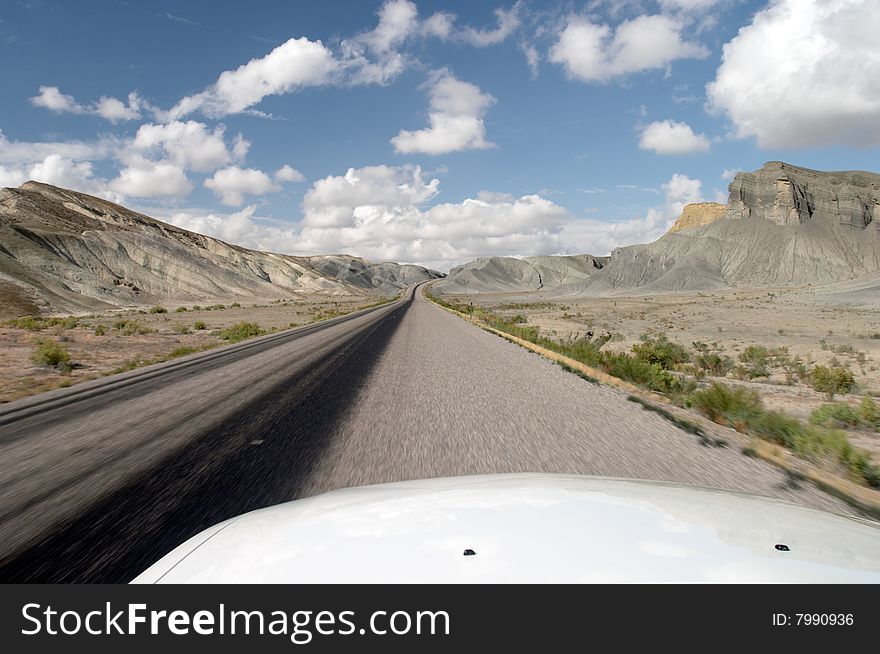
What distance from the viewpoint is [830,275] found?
315 feet

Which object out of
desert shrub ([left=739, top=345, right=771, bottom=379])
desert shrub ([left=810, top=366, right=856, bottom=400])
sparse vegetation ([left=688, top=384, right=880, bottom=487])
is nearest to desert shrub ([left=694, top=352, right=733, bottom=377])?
desert shrub ([left=739, top=345, right=771, bottom=379])

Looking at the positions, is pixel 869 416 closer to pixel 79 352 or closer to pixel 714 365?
pixel 714 365

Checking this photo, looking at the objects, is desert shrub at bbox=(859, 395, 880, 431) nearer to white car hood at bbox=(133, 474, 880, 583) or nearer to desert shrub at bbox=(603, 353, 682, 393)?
desert shrub at bbox=(603, 353, 682, 393)

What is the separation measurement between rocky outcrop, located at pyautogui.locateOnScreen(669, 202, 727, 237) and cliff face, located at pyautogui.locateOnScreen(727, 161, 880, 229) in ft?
108

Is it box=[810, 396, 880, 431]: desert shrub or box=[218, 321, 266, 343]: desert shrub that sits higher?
box=[810, 396, 880, 431]: desert shrub

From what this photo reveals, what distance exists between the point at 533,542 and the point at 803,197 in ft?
448

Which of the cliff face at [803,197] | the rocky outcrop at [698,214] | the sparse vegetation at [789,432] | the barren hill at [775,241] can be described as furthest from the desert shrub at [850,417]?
the rocky outcrop at [698,214]

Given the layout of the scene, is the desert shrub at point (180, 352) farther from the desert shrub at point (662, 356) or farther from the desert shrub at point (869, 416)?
the desert shrub at point (869, 416)

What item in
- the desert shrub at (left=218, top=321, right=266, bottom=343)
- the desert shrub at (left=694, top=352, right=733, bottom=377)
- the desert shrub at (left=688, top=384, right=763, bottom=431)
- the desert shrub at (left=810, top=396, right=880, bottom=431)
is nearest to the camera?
the desert shrub at (left=688, top=384, right=763, bottom=431)

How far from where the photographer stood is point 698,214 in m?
155

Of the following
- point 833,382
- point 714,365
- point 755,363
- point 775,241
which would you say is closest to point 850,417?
point 833,382

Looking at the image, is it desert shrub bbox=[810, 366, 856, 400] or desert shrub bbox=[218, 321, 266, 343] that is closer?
desert shrub bbox=[810, 366, 856, 400]

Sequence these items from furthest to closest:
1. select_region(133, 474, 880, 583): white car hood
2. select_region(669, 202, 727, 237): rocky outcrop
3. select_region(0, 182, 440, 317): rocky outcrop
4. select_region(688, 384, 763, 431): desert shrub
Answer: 1. select_region(669, 202, 727, 237): rocky outcrop
2. select_region(0, 182, 440, 317): rocky outcrop
3. select_region(688, 384, 763, 431): desert shrub
4. select_region(133, 474, 880, 583): white car hood

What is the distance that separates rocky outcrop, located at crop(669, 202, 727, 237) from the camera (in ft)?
497
